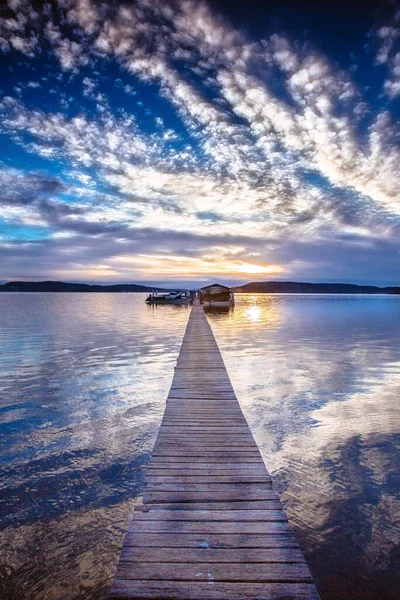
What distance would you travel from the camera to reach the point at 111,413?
35.4 ft

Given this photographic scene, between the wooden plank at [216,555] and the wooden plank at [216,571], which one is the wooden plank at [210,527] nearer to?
the wooden plank at [216,555]

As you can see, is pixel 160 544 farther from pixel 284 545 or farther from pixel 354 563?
pixel 354 563

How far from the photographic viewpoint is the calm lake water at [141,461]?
477 centimetres

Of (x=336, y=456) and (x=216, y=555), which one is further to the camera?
(x=336, y=456)

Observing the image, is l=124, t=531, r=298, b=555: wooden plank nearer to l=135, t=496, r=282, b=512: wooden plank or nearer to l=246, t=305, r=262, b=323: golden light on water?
l=135, t=496, r=282, b=512: wooden plank

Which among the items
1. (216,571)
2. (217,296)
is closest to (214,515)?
(216,571)

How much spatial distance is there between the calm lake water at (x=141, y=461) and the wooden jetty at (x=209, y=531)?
3.89 ft

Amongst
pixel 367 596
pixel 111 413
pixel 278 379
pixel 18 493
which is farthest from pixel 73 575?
pixel 278 379

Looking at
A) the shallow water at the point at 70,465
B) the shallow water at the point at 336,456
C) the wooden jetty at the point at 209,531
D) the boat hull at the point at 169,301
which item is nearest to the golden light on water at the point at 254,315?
the boat hull at the point at 169,301

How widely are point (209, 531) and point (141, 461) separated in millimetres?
4196

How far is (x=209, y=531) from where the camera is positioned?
394cm

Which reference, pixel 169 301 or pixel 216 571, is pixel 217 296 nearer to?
pixel 169 301

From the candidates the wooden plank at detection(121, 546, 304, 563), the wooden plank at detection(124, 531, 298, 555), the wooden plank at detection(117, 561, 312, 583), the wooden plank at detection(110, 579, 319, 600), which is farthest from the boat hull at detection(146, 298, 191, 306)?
the wooden plank at detection(110, 579, 319, 600)

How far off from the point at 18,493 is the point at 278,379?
36.7ft
